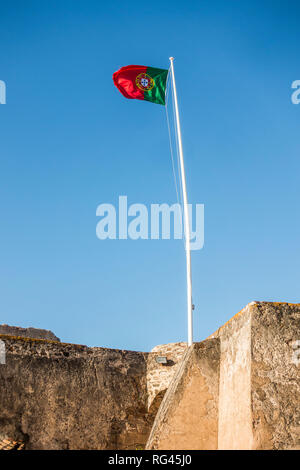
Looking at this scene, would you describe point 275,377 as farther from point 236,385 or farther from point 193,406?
point 193,406

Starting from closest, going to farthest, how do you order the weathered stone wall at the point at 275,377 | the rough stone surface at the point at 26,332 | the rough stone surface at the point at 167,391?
1. the weathered stone wall at the point at 275,377
2. the rough stone surface at the point at 167,391
3. the rough stone surface at the point at 26,332

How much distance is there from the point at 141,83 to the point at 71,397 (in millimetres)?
Result: 7547

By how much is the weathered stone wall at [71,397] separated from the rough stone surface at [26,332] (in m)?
3.27

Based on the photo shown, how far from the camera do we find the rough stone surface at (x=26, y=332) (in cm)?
1436

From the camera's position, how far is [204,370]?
339 inches

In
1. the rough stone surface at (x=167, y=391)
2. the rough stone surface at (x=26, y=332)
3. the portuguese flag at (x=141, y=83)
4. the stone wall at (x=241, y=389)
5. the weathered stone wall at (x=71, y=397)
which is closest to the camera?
the stone wall at (x=241, y=389)

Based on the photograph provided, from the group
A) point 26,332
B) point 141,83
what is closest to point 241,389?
point 141,83

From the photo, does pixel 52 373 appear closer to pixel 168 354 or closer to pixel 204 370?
pixel 168 354

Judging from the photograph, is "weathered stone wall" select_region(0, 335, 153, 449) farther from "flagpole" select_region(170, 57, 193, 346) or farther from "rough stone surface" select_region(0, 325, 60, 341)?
"rough stone surface" select_region(0, 325, 60, 341)

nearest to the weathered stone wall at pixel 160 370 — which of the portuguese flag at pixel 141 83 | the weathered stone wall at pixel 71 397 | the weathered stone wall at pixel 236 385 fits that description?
the weathered stone wall at pixel 71 397

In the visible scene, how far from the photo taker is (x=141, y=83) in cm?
1288

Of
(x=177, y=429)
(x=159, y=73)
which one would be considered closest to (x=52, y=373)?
(x=177, y=429)

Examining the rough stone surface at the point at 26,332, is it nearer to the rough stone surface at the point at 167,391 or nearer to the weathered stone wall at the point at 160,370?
the rough stone surface at the point at 167,391

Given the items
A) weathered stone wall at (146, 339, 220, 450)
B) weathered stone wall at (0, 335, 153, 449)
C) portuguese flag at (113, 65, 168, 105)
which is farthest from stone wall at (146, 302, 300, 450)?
portuguese flag at (113, 65, 168, 105)
